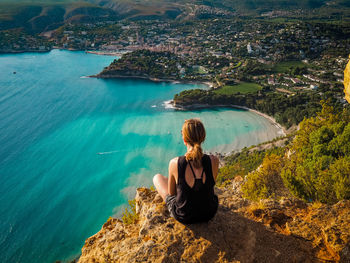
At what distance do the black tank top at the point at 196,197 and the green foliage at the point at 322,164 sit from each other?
6.68 meters

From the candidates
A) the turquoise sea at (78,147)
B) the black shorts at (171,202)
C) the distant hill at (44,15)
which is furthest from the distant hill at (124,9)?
the black shorts at (171,202)

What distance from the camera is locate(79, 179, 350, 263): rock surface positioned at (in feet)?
10.8

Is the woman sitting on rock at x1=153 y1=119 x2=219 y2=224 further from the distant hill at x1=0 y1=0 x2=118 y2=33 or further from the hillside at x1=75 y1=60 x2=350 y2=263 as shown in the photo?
the distant hill at x1=0 y1=0 x2=118 y2=33

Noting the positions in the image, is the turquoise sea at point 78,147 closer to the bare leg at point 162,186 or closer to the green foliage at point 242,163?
the green foliage at point 242,163

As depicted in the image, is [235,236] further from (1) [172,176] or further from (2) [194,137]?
(2) [194,137]

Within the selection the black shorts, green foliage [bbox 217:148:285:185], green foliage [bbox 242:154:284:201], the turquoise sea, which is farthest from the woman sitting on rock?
the turquoise sea

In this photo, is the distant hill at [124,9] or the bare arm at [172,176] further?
the distant hill at [124,9]

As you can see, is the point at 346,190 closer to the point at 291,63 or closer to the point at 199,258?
the point at 199,258

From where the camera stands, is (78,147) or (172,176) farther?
(78,147)

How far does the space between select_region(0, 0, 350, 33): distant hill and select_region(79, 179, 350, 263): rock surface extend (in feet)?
466

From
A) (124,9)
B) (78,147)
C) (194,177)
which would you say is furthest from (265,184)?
(124,9)

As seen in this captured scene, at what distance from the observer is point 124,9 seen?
166 meters

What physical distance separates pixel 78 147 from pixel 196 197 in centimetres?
3584

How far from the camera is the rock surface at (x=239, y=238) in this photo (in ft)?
10.8
